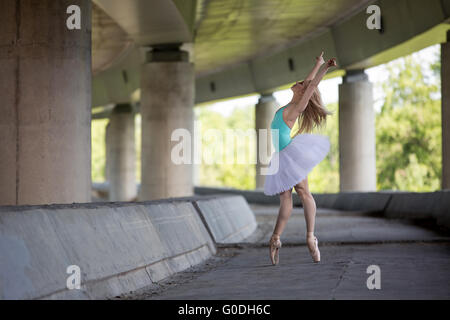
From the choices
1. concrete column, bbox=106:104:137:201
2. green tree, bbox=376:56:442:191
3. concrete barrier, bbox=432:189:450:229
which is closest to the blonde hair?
concrete barrier, bbox=432:189:450:229

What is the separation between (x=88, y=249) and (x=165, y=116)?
25032mm

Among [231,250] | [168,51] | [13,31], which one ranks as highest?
[168,51]

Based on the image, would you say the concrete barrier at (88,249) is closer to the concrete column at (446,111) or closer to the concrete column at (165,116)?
the concrete column at (446,111)

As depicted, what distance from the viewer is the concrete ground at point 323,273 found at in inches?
268

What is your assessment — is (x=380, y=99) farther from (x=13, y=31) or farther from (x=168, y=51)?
(x=13, y=31)

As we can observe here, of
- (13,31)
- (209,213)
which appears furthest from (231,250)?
(13,31)

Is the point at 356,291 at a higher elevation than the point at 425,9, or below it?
below

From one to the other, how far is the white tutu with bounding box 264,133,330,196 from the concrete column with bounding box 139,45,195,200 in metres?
22.5

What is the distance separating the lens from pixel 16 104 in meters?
13.8

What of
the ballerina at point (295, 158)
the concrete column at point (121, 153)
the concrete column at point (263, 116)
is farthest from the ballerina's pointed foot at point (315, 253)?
the concrete column at point (121, 153)

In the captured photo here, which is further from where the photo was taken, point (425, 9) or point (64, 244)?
point (425, 9)

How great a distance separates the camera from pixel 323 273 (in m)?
8.33

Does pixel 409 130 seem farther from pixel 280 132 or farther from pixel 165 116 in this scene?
pixel 280 132

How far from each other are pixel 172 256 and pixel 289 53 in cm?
3349
